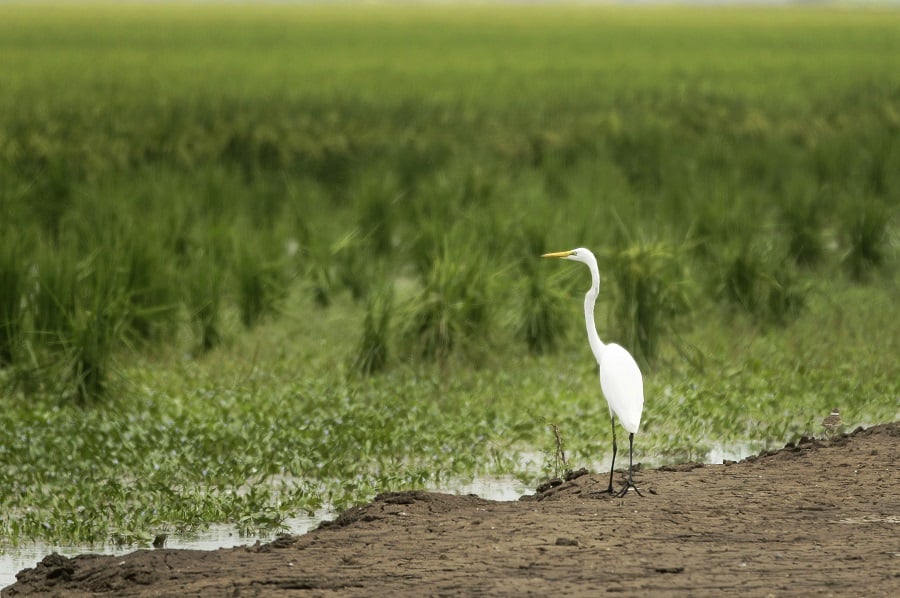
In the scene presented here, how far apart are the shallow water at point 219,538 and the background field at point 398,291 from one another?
0.09 meters

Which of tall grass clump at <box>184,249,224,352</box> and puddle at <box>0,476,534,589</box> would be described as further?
tall grass clump at <box>184,249,224,352</box>

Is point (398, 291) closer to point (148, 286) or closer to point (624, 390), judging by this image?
point (148, 286)

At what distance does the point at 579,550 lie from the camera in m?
5.55

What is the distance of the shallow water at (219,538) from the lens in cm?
629

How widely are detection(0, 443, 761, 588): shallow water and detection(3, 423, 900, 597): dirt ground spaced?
380 mm

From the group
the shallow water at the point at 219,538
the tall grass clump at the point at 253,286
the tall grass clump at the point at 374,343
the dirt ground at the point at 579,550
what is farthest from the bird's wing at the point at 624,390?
the tall grass clump at the point at 253,286

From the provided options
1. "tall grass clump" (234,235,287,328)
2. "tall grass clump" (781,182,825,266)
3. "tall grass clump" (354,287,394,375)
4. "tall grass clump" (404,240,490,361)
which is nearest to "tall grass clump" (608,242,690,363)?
"tall grass clump" (404,240,490,361)

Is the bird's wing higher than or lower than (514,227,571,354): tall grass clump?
higher

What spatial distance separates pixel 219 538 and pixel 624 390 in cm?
199

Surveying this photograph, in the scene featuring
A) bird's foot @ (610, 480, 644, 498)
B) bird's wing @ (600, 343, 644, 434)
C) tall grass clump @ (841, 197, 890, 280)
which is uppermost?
bird's wing @ (600, 343, 644, 434)

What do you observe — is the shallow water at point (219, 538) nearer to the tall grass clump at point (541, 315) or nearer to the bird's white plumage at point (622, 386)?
the bird's white plumage at point (622, 386)

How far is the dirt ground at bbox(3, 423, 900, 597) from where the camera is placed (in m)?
5.23

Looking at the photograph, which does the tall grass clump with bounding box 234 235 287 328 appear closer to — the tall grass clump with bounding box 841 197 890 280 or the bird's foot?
the tall grass clump with bounding box 841 197 890 280

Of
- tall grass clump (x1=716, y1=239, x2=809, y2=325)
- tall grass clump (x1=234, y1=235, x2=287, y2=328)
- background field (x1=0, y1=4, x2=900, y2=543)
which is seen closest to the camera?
background field (x1=0, y1=4, x2=900, y2=543)
